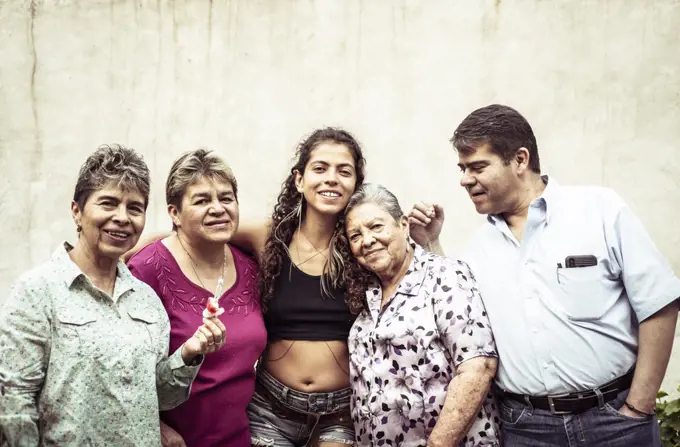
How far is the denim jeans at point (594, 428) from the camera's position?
9.53 feet

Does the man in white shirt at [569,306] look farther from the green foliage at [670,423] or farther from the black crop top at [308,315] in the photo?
the green foliage at [670,423]

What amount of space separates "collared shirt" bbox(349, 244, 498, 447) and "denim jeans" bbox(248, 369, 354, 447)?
9.1 inches

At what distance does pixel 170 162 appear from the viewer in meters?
5.32

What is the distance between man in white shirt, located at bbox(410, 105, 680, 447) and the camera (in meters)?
2.91

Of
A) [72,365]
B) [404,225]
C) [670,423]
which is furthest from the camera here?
[670,423]

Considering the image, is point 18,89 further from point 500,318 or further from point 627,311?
point 627,311

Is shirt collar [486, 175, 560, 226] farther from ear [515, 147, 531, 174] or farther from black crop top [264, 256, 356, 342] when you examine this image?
black crop top [264, 256, 356, 342]

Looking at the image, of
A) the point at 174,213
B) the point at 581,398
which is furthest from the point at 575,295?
the point at 174,213

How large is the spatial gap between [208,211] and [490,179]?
4.42ft

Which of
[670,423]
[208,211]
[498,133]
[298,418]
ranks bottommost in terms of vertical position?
[670,423]

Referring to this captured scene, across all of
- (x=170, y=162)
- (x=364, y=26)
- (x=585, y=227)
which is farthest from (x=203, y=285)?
(x=364, y=26)

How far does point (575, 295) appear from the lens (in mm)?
2969

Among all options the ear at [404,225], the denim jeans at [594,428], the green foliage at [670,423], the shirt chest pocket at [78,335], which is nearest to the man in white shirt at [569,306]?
the denim jeans at [594,428]

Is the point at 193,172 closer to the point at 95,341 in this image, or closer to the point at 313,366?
the point at 95,341
